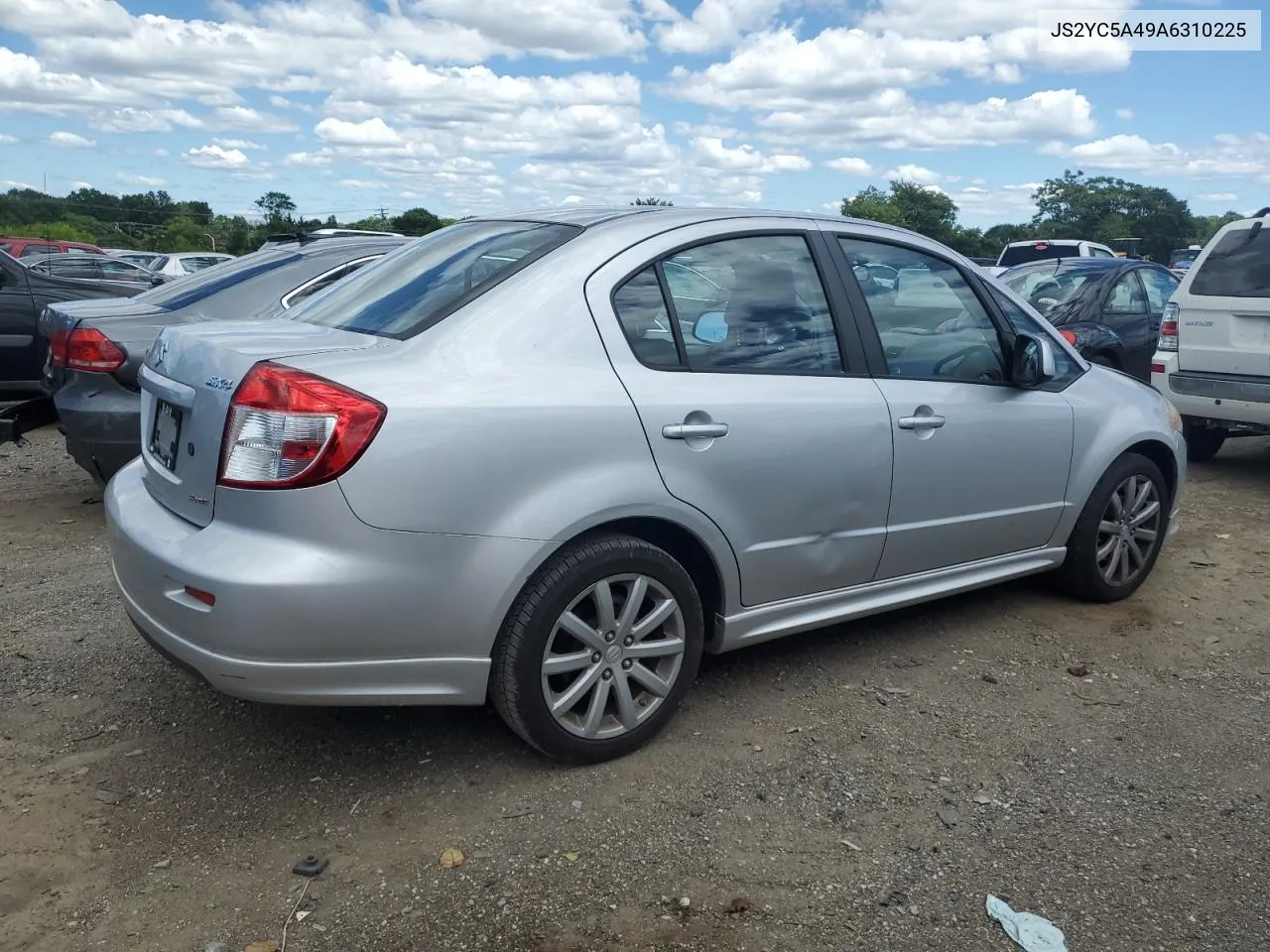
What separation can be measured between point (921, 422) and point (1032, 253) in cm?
1829

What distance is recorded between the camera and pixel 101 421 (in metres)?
5.30

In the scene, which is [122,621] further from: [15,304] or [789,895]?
[15,304]

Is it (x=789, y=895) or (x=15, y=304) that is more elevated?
(x=15, y=304)

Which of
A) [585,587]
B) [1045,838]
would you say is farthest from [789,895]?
[585,587]

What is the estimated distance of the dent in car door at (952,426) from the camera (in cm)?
388

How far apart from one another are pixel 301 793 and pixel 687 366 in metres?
1.73

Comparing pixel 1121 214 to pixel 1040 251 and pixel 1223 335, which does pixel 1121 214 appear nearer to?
pixel 1040 251

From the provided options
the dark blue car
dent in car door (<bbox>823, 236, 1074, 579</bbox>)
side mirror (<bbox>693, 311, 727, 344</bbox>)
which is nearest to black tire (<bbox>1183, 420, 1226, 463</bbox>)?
the dark blue car

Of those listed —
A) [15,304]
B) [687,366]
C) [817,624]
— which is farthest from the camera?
[15,304]

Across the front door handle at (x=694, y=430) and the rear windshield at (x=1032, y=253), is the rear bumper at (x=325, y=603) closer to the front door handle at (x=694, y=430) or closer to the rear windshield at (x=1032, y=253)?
the front door handle at (x=694, y=430)

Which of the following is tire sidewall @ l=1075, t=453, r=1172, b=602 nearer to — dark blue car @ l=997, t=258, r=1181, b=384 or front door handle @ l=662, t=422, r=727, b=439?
front door handle @ l=662, t=422, r=727, b=439

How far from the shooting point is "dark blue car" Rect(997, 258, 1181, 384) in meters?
9.11

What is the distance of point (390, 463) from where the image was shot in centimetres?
274

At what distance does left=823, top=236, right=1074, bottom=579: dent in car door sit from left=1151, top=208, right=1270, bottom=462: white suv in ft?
11.7
